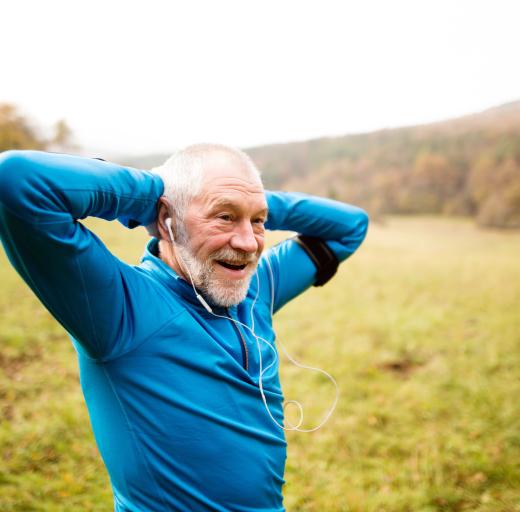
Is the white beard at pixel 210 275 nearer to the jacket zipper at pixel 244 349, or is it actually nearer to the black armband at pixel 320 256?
the jacket zipper at pixel 244 349

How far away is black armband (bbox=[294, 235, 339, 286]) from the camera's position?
2.37 m

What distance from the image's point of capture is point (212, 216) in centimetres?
167

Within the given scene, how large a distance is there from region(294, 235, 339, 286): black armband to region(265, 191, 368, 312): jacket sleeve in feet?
0.10

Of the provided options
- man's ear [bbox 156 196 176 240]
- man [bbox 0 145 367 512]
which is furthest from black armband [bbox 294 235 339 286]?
man's ear [bbox 156 196 176 240]

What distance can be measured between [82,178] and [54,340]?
5601mm

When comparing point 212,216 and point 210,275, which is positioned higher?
point 212,216

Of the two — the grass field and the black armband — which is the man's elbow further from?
the grass field

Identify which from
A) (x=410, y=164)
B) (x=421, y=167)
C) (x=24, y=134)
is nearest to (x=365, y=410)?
(x=24, y=134)

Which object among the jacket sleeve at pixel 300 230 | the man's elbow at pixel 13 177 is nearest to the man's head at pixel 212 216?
the jacket sleeve at pixel 300 230

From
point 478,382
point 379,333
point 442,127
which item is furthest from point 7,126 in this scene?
point 442,127

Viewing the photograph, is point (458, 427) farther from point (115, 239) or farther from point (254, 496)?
point (115, 239)

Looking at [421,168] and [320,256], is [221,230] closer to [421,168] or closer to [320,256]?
[320,256]

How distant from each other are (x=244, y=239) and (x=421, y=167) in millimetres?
49807

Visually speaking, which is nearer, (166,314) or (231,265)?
(166,314)
